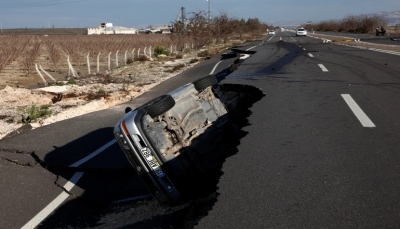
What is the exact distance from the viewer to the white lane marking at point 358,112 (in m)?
6.98

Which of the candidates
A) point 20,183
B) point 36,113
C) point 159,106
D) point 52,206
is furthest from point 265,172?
point 36,113

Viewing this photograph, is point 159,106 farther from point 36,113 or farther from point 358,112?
point 36,113

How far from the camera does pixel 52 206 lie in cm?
565

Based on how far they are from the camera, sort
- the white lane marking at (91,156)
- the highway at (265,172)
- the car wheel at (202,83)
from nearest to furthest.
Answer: the highway at (265,172)
the car wheel at (202,83)
the white lane marking at (91,156)

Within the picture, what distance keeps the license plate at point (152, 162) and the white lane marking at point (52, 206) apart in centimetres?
163

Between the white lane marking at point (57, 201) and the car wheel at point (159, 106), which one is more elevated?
the car wheel at point (159, 106)

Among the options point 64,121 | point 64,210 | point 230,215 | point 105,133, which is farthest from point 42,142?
point 230,215

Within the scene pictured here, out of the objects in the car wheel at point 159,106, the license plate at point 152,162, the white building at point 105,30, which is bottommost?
the white building at point 105,30

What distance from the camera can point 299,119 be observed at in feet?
24.2

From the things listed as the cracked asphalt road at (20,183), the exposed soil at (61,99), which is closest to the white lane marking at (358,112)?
the cracked asphalt road at (20,183)

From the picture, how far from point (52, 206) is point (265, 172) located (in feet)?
9.02

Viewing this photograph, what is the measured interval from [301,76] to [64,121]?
703 cm

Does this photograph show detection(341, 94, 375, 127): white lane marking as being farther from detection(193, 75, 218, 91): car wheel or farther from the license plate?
the license plate

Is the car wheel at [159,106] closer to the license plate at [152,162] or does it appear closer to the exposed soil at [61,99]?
the license plate at [152,162]
